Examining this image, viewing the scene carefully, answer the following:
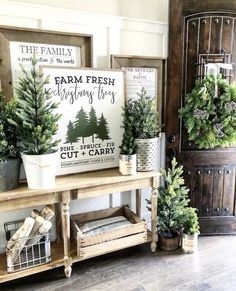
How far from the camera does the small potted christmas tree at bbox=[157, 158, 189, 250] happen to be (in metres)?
2.48

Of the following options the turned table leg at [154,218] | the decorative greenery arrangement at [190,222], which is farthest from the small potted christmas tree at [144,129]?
the decorative greenery arrangement at [190,222]

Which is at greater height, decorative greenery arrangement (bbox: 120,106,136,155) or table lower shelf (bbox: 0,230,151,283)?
decorative greenery arrangement (bbox: 120,106,136,155)

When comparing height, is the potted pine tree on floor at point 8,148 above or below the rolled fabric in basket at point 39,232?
above

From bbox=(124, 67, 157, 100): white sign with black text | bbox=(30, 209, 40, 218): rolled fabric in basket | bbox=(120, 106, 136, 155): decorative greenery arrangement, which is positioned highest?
bbox=(124, 67, 157, 100): white sign with black text

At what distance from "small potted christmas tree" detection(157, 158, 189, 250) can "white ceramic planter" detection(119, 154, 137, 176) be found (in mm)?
396

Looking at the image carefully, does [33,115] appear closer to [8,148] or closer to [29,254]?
[8,148]

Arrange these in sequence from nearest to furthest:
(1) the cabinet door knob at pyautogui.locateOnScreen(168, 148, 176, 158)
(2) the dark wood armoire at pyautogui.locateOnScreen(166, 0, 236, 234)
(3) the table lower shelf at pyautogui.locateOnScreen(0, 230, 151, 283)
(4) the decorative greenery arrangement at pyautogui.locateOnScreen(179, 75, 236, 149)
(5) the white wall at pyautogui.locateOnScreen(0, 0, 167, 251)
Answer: (3) the table lower shelf at pyautogui.locateOnScreen(0, 230, 151, 283) < (5) the white wall at pyautogui.locateOnScreen(0, 0, 167, 251) < (4) the decorative greenery arrangement at pyautogui.locateOnScreen(179, 75, 236, 149) < (2) the dark wood armoire at pyautogui.locateOnScreen(166, 0, 236, 234) < (1) the cabinet door knob at pyautogui.locateOnScreen(168, 148, 176, 158)

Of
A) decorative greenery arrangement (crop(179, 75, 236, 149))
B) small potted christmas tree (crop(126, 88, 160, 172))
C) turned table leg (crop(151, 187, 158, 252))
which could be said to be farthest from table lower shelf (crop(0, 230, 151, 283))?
decorative greenery arrangement (crop(179, 75, 236, 149))

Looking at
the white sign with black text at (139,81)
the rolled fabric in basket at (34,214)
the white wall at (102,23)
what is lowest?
the rolled fabric in basket at (34,214)

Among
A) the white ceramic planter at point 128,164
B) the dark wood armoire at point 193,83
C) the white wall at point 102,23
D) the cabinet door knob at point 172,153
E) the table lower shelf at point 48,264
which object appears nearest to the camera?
the table lower shelf at point 48,264

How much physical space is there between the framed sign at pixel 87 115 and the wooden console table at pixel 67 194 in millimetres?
135

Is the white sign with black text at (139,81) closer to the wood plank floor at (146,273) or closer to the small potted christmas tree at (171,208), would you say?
the small potted christmas tree at (171,208)

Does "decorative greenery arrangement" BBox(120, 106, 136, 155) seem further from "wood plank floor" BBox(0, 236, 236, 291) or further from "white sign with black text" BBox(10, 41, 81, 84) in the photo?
"wood plank floor" BBox(0, 236, 236, 291)

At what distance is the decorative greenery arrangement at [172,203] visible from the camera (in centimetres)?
248
